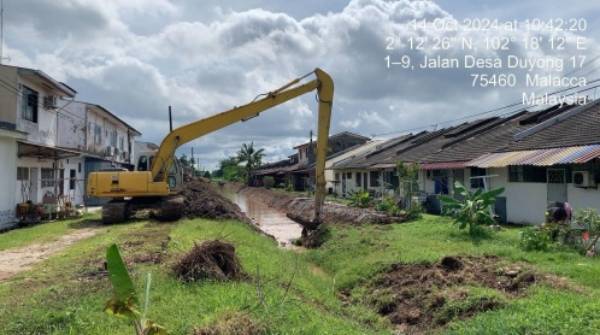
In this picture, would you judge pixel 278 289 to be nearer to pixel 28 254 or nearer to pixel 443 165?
pixel 28 254

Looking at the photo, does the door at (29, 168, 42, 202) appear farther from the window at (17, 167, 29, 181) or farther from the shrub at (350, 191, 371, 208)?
the shrub at (350, 191, 371, 208)

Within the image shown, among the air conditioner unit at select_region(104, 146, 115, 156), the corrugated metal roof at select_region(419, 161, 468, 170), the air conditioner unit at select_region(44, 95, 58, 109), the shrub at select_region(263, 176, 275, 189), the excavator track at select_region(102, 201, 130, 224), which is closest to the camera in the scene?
the excavator track at select_region(102, 201, 130, 224)

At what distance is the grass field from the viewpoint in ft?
19.7

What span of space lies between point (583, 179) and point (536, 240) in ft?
15.6

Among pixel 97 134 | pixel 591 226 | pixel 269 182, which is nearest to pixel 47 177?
pixel 97 134

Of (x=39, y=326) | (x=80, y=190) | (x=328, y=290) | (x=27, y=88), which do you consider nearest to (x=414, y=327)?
(x=328, y=290)

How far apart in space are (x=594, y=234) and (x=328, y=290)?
6310 millimetres

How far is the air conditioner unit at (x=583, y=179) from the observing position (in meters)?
14.3

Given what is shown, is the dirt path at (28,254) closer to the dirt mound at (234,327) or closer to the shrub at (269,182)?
the dirt mound at (234,327)

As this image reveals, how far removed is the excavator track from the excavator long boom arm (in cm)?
163

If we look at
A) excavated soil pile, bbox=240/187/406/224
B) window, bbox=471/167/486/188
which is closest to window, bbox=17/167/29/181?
excavated soil pile, bbox=240/187/406/224

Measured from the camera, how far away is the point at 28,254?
38.0 feet

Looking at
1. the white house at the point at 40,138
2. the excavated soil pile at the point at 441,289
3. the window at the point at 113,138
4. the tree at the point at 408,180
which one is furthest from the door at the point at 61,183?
the excavated soil pile at the point at 441,289

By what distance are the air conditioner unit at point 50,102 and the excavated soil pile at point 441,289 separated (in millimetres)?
18004
